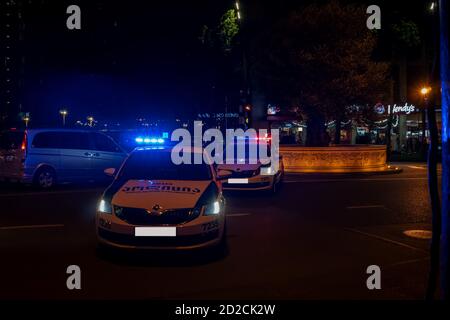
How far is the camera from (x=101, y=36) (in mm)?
30734

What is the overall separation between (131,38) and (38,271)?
26.7m

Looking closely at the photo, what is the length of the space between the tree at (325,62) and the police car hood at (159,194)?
1526 centimetres

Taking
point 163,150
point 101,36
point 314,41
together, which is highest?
point 101,36

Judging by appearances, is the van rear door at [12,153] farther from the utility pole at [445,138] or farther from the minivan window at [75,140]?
the utility pole at [445,138]

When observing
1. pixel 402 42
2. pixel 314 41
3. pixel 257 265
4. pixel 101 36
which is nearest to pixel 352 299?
pixel 257 265

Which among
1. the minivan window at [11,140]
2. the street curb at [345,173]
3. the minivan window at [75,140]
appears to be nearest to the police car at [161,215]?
the minivan window at [11,140]

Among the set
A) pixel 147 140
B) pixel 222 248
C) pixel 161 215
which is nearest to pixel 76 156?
pixel 147 140

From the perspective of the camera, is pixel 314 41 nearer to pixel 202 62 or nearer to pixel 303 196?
pixel 303 196

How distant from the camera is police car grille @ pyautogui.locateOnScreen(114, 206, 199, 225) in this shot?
22.8ft

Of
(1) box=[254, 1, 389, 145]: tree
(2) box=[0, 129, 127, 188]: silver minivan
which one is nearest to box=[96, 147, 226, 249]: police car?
(2) box=[0, 129, 127, 188]: silver minivan

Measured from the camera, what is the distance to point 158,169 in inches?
339

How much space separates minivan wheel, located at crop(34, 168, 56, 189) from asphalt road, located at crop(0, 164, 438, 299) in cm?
265

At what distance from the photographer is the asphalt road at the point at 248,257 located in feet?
19.3
